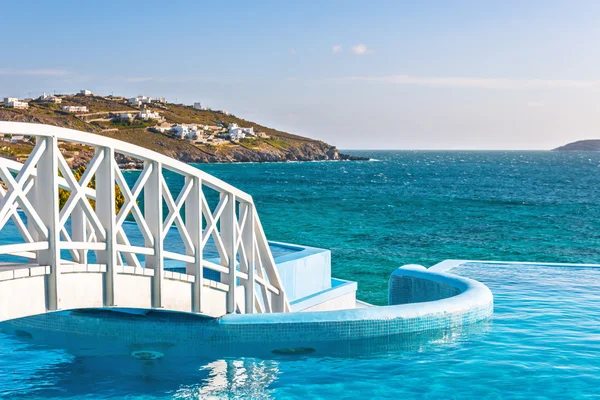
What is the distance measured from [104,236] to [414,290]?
28.7ft

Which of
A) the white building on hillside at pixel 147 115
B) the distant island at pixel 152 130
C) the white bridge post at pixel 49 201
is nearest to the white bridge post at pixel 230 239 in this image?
the white bridge post at pixel 49 201

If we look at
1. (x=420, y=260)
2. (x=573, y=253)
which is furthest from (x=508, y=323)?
(x=573, y=253)

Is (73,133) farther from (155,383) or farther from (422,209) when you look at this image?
(422,209)

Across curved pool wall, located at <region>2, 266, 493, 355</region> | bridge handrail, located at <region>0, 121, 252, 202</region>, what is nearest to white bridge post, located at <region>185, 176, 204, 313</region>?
bridge handrail, located at <region>0, 121, 252, 202</region>

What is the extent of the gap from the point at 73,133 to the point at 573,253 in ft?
118

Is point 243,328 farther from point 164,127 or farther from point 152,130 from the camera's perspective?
point 164,127

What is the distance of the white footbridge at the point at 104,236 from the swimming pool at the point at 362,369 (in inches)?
40.2

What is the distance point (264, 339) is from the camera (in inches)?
398

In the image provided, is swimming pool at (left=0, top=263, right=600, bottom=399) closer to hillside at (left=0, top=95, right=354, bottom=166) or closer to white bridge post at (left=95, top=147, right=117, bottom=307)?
white bridge post at (left=95, top=147, right=117, bottom=307)

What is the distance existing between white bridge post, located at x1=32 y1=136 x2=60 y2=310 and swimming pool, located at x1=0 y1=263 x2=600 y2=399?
2532 millimetres

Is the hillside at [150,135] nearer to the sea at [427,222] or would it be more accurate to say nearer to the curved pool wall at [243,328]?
the sea at [427,222]

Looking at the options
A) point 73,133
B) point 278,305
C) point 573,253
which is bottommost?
point 573,253

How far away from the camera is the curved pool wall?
10047 millimetres

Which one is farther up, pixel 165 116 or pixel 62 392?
pixel 165 116
